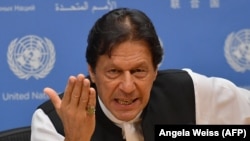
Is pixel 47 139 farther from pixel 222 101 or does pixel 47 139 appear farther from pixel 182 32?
pixel 182 32

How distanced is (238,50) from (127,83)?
843 millimetres

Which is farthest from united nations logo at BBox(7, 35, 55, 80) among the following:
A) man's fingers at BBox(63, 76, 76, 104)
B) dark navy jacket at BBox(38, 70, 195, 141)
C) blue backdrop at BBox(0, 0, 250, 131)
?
man's fingers at BBox(63, 76, 76, 104)

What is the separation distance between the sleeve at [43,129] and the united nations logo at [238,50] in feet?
2.74

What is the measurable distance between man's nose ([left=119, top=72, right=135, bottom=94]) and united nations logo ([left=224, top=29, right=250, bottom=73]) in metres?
0.77

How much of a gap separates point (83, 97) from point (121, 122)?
1.11 feet

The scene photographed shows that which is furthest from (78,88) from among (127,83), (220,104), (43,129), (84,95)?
(220,104)

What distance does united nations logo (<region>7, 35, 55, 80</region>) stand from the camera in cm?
200

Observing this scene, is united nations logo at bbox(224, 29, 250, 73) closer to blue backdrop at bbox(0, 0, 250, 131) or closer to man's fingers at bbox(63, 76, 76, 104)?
blue backdrop at bbox(0, 0, 250, 131)

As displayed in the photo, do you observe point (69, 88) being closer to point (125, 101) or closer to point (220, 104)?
point (125, 101)

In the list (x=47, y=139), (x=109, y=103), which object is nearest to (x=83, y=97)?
(x=109, y=103)

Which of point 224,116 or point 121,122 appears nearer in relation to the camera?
point 121,122

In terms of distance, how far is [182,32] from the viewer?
201 centimetres

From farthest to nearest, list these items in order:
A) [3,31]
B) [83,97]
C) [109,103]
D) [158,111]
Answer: [3,31], [158,111], [109,103], [83,97]

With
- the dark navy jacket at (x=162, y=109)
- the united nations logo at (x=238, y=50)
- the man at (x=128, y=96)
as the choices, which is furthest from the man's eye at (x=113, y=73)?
the united nations logo at (x=238, y=50)
